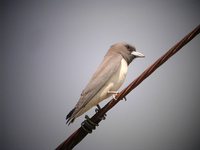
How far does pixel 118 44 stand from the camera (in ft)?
19.3

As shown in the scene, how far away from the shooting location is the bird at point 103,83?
183 inches

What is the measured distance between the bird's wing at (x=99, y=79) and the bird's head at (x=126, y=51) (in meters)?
0.27

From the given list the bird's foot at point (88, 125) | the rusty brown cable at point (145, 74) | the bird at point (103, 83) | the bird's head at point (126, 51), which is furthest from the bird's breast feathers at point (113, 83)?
the rusty brown cable at point (145, 74)

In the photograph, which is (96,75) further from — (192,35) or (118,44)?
(192,35)

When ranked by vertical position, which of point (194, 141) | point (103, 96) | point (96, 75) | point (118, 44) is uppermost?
point (118, 44)

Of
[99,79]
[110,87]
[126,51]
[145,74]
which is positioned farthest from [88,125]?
[126,51]

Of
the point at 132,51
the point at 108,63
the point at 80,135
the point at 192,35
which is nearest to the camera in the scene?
the point at 192,35

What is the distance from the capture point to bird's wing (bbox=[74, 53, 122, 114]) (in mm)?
4730

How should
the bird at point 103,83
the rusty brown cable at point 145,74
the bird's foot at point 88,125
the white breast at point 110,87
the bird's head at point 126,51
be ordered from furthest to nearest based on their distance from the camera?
the bird's head at point 126,51, the white breast at point 110,87, the bird at point 103,83, the bird's foot at point 88,125, the rusty brown cable at point 145,74

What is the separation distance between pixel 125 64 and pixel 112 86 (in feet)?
2.13

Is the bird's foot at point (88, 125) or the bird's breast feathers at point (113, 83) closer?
the bird's foot at point (88, 125)

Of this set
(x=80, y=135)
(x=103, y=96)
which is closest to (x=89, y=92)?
(x=103, y=96)

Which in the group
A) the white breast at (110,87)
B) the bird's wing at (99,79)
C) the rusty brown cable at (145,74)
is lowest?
the rusty brown cable at (145,74)

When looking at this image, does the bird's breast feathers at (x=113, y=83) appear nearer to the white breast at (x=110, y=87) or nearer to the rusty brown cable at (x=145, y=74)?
the white breast at (x=110, y=87)
